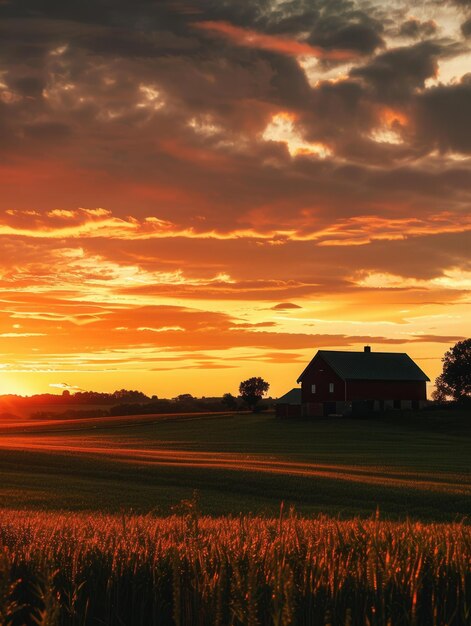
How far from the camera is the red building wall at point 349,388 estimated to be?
10606 centimetres

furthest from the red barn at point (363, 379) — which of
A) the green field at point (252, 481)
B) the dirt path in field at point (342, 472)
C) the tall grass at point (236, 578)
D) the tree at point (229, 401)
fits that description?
the tall grass at point (236, 578)

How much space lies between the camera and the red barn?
106 m

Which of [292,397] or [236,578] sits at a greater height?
[292,397]

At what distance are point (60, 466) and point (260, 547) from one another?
107 feet

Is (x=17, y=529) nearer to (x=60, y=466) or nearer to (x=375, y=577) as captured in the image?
(x=375, y=577)

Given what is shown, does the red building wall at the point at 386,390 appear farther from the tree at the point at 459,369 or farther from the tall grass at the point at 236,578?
the tall grass at the point at 236,578

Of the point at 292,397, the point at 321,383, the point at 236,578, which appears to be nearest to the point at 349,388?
the point at 321,383

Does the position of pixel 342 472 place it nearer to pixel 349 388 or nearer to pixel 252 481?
pixel 252 481

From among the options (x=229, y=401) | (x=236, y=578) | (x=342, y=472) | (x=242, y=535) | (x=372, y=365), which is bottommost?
(x=342, y=472)

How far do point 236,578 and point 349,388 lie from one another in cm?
10205

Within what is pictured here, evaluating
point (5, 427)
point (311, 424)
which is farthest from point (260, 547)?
point (5, 427)

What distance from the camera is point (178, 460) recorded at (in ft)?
138

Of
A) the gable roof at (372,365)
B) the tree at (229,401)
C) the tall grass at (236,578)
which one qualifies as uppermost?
the gable roof at (372,365)

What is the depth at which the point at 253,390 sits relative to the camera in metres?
133
